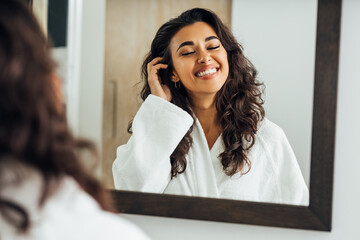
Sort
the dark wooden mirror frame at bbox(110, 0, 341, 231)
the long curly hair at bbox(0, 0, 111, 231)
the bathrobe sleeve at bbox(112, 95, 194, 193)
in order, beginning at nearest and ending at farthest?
the long curly hair at bbox(0, 0, 111, 231), the dark wooden mirror frame at bbox(110, 0, 341, 231), the bathrobe sleeve at bbox(112, 95, 194, 193)

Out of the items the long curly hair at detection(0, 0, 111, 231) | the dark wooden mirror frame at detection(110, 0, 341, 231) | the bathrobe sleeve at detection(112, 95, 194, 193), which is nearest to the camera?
the long curly hair at detection(0, 0, 111, 231)

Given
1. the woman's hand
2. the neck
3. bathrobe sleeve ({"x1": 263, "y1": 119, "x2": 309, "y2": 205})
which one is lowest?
bathrobe sleeve ({"x1": 263, "y1": 119, "x2": 309, "y2": 205})

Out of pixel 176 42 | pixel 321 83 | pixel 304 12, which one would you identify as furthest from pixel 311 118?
pixel 176 42

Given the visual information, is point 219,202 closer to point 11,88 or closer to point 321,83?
point 321,83

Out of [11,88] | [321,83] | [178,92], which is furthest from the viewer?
[178,92]

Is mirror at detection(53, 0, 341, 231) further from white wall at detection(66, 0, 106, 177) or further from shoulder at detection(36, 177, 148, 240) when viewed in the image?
shoulder at detection(36, 177, 148, 240)

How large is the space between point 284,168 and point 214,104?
25 centimetres

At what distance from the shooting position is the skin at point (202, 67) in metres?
1.15

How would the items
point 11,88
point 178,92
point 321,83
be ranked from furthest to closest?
point 178,92, point 321,83, point 11,88

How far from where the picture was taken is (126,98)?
4.02 ft

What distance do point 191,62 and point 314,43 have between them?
1.07 ft

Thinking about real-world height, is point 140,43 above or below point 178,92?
above

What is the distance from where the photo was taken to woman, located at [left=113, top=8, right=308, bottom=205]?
1.13 meters

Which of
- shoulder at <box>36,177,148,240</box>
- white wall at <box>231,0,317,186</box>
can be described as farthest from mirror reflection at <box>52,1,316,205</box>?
shoulder at <box>36,177,148,240</box>
